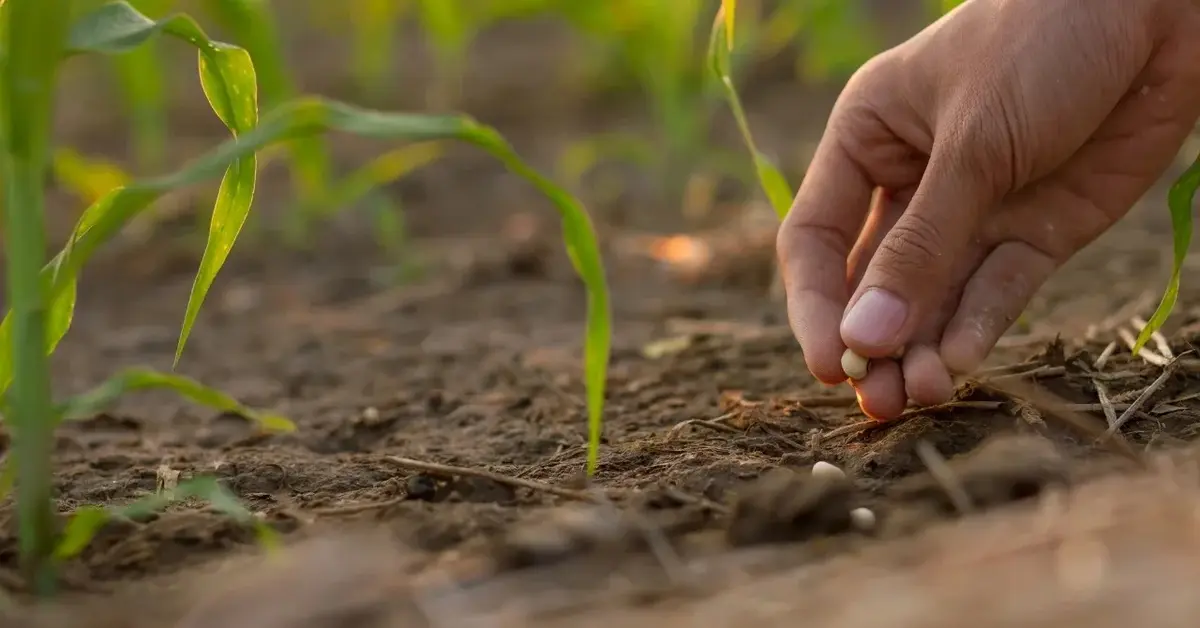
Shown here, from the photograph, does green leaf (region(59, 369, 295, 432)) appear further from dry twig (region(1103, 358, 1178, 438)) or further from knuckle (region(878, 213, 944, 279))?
dry twig (region(1103, 358, 1178, 438))

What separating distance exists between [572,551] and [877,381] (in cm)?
44

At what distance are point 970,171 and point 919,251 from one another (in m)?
0.09

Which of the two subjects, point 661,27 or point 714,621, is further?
point 661,27

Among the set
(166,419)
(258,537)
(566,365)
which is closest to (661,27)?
(566,365)

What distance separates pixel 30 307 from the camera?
2.81 feet

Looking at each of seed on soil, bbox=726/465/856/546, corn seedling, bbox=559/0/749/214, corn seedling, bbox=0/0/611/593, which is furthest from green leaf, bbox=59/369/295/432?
corn seedling, bbox=559/0/749/214

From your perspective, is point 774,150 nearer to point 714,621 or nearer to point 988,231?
point 988,231

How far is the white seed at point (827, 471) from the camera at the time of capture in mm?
963

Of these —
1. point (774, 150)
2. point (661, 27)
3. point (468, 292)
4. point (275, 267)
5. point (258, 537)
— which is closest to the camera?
point (258, 537)

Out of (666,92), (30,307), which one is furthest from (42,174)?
(666,92)

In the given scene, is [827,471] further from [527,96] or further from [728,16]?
[527,96]

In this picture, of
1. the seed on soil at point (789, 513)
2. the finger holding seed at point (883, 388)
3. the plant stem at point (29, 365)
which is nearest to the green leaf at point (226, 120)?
the plant stem at point (29, 365)

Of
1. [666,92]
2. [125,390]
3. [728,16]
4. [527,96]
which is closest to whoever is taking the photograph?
[125,390]

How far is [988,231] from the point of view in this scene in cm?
124
